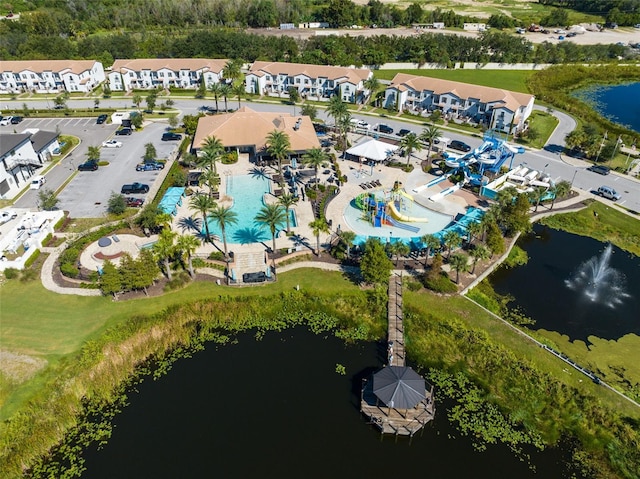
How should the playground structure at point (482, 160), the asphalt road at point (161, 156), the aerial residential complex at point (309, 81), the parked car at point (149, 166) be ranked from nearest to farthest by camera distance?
the asphalt road at point (161, 156) < the playground structure at point (482, 160) < the parked car at point (149, 166) < the aerial residential complex at point (309, 81)

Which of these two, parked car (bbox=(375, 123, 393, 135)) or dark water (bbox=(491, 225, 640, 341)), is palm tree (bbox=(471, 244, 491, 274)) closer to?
dark water (bbox=(491, 225, 640, 341))

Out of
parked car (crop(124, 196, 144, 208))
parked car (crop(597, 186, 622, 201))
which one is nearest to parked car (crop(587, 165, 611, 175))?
parked car (crop(597, 186, 622, 201))

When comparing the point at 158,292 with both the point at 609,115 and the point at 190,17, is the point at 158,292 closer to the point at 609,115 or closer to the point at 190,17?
the point at 609,115

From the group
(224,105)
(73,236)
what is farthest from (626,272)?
(224,105)

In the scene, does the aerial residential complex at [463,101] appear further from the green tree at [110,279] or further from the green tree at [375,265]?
the green tree at [110,279]

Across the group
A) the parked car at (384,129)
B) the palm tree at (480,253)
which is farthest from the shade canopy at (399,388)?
the parked car at (384,129)

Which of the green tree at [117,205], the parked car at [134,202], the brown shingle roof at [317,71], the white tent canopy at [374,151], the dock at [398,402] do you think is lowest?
the dock at [398,402]
